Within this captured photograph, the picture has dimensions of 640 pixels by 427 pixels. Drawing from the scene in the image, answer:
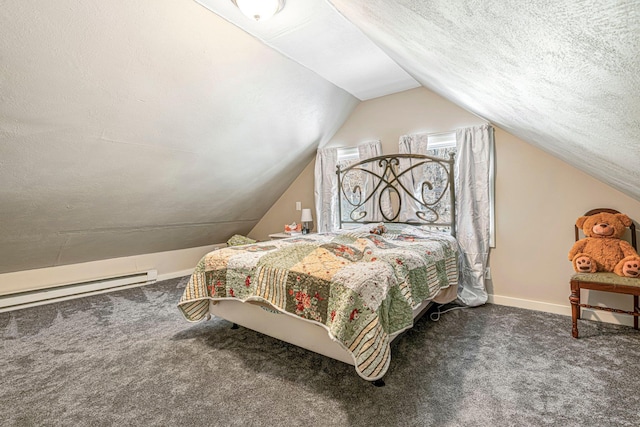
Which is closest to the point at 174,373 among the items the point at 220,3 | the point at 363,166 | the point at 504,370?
the point at 504,370

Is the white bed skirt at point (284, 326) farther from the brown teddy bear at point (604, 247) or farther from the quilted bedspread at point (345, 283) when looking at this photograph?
the brown teddy bear at point (604, 247)

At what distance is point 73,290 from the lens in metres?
3.76

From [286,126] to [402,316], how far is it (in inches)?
105

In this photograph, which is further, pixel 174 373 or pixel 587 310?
pixel 587 310

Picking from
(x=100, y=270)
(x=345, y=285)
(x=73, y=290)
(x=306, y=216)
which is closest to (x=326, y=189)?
(x=306, y=216)

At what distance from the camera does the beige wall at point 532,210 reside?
2820mm

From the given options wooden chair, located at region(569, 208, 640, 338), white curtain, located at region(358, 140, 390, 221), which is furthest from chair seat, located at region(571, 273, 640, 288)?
white curtain, located at region(358, 140, 390, 221)

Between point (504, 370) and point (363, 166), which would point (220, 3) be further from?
point (504, 370)

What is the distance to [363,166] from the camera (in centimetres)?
409

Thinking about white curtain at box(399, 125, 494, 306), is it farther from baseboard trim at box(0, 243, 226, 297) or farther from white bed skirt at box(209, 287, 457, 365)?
baseboard trim at box(0, 243, 226, 297)

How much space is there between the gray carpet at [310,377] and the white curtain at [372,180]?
157 cm

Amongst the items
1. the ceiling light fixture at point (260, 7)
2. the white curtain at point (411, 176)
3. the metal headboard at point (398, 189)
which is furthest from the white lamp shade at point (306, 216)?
the ceiling light fixture at point (260, 7)

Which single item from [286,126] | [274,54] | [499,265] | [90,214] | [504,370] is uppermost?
[274,54]

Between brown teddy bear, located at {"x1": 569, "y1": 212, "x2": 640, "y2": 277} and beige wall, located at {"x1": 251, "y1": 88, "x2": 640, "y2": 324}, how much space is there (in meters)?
0.27
